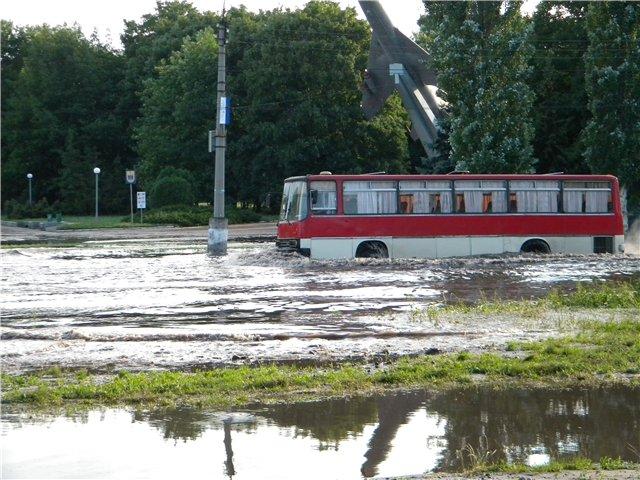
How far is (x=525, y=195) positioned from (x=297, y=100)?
127ft

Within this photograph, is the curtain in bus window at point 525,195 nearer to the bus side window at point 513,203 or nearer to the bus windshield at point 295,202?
the bus side window at point 513,203

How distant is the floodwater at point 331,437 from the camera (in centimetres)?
766

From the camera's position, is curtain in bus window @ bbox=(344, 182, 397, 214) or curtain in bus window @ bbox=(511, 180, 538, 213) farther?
curtain in bus window @ bbox=(511, 180, 538, 213)

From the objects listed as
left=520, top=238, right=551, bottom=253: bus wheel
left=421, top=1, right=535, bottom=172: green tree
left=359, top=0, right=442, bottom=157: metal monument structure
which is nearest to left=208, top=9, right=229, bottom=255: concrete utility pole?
left=520, top=238, right=551, bottom=253: bus wheel

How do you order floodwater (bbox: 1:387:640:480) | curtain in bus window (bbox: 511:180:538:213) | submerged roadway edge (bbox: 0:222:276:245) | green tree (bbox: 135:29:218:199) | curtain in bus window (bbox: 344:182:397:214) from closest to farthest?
1. floodwater (bbox: 1:387:640:480)
2. curtain in bus window (bbox: 344:182:397:214)
3. curtain in bus window (bbox: 511:180:538:213)
4. submerged roadway edge (bbox: 0:222:276:245)
5. green tree (bbox: 135:29:218:199)

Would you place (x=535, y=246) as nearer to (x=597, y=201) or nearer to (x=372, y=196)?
(x=597, y=201)

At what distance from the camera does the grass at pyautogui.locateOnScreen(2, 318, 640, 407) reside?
394 inches

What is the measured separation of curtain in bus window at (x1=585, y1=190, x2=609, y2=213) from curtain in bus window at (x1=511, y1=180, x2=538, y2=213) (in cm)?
176

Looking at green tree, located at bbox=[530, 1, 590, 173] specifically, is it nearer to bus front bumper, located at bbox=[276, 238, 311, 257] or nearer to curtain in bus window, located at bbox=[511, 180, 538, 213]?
curtain in bus window, located at bbox=[511, 180, 538, 213]

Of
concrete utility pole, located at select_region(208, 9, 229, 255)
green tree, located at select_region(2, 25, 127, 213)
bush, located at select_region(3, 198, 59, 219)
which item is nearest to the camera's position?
concrete utility pole, located at select_region(208, 9, 229, 255)

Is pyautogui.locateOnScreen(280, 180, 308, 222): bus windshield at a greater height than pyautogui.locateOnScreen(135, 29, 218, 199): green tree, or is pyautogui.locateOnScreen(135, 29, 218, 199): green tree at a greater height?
pyautogui.locateOnScreen(135, 29, 218, 199): green tree

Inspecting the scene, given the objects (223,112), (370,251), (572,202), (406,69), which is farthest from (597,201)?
(406,69)

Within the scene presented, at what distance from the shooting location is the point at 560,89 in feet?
213

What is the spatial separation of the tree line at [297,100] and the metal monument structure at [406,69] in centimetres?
99
